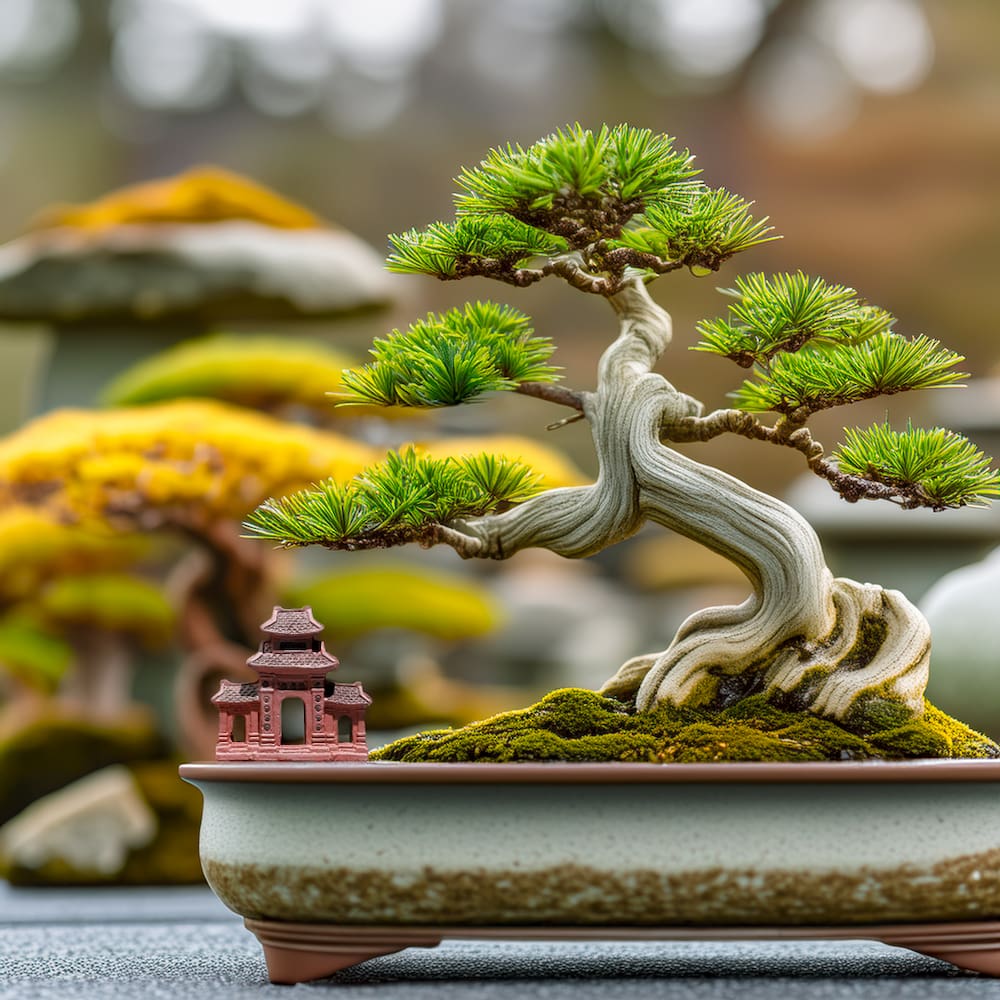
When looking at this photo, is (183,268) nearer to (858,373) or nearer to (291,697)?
(291,697)

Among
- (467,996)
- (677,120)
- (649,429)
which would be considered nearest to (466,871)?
(467,996)

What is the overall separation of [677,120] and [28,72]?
4951mm

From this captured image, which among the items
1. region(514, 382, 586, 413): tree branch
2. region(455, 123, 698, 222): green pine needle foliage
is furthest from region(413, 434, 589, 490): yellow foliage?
region(455, 123, 698, 222): green pine needle foliage

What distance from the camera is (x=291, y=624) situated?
2.24 m

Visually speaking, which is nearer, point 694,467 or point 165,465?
point 694,467

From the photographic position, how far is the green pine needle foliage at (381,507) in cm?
212

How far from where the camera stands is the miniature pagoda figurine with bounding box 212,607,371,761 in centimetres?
214

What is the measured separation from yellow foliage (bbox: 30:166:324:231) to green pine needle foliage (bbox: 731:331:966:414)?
11.4 feet

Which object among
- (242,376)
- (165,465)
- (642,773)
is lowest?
(642,773)

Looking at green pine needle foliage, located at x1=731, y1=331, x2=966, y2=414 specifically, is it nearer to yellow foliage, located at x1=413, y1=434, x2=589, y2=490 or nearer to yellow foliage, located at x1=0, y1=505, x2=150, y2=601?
yellow foliage, located at x1=413, y1=434, x2=589, y2=490

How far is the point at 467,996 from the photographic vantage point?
1771 mm

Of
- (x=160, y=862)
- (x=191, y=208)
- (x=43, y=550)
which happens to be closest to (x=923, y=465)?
(x=160, y=862)

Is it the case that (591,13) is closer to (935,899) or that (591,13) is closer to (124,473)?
(124,473)

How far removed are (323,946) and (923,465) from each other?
105cm
